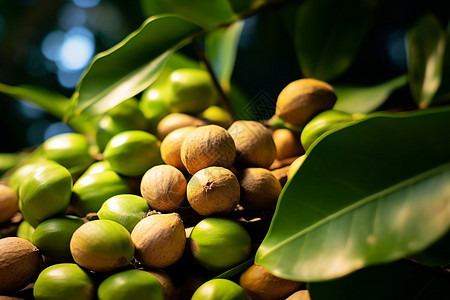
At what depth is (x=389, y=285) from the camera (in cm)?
42

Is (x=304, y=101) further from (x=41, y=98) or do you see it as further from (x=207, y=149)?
(x=41, y=98)

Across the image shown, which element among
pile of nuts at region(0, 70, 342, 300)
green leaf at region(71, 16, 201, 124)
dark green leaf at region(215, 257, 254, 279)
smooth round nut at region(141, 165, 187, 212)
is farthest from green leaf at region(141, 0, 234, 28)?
dark green leaf at region(215, 257, 254, 279)

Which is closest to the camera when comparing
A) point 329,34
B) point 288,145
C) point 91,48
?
point 288,145

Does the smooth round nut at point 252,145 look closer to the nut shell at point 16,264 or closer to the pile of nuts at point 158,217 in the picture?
the pile of nuts at point 158,217

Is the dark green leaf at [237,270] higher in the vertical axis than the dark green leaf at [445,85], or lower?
lower

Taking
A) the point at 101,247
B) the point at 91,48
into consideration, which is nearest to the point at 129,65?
the point at 101,247

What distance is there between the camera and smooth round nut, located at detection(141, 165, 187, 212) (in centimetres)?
50

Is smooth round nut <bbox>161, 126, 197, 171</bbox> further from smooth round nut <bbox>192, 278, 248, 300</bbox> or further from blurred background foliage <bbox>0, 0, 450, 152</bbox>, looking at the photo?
blurred background foliage <bbox>0, 0, 450, 152</bbox>

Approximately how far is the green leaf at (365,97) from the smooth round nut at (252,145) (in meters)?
0.29

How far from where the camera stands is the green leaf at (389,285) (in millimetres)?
413

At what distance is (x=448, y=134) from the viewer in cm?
37

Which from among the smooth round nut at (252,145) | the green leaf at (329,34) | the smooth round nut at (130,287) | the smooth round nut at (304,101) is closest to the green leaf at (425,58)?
the green leaf at (329,34)

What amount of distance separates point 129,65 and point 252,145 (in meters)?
0.25

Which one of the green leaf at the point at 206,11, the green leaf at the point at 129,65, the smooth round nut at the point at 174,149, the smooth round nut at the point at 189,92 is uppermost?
the green leaf at the point at 206,11
